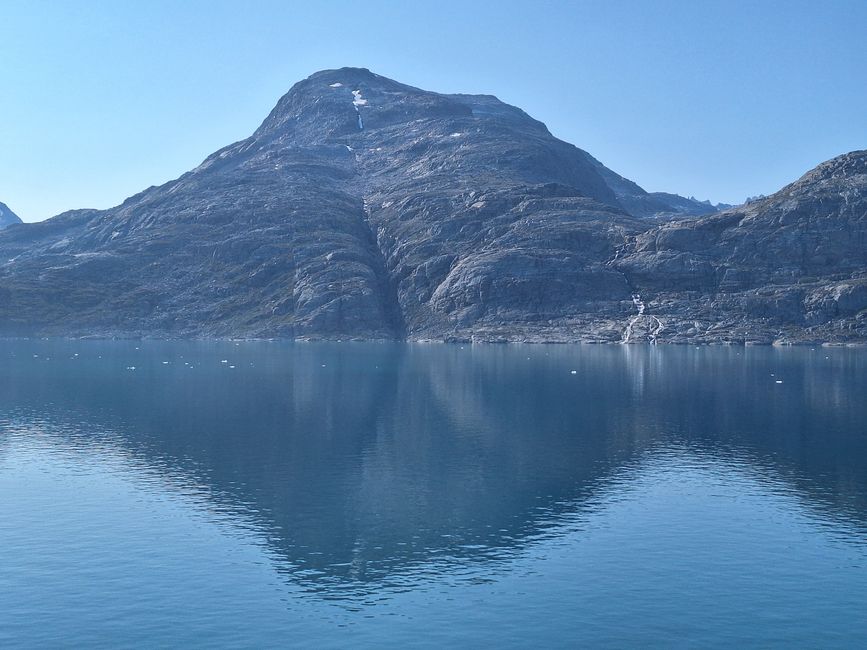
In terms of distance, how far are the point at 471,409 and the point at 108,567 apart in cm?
8457

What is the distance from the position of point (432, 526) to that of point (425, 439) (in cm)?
4142

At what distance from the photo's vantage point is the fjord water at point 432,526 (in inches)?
2009

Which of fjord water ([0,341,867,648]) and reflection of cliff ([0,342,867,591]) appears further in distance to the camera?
reflection of cliff ([0,342,867,591])

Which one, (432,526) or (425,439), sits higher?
(425,439)

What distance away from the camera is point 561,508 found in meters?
76.7

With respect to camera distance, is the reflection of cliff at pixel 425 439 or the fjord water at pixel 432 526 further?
the reflection of cliff at pixel 425 439

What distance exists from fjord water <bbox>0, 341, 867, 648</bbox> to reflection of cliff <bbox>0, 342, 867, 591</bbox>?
485 millimetres

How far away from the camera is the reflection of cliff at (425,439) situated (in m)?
70.1

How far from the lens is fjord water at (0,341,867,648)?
167ft

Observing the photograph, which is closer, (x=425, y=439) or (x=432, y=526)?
(x=432, y=526)

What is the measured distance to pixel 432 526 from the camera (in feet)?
232

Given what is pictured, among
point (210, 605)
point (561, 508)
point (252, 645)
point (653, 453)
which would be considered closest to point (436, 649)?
point (252, 645)

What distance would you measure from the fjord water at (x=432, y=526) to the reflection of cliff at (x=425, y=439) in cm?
49

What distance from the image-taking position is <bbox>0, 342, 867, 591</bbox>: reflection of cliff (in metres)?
70.1
